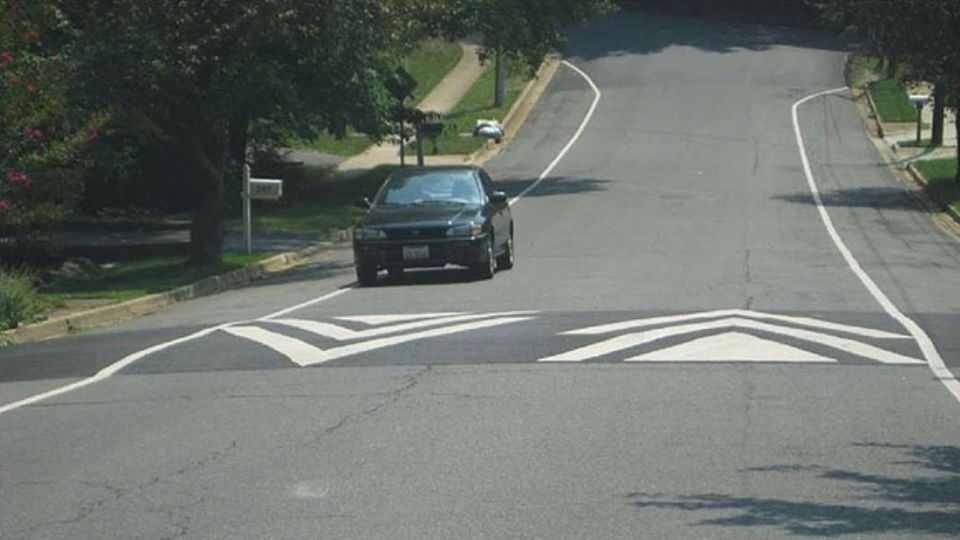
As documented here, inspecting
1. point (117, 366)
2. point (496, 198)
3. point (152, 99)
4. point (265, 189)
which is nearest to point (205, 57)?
point (152, 99)

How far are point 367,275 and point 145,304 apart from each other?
3185mm

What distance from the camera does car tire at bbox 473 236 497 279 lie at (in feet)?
80.6

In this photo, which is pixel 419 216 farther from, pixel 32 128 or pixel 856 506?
pixel 856 506

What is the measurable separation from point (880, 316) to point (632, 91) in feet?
152

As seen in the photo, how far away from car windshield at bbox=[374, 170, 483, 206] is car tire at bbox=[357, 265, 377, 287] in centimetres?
117

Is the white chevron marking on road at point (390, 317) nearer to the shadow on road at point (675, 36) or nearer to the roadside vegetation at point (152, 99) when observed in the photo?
the roadside vegetation at point (152, 99)

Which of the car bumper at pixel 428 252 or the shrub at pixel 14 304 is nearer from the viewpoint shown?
the shrub at pixel 14 304

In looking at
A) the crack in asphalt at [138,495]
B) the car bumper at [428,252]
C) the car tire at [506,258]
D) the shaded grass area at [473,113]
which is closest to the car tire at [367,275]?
the car bumper at [428,252]

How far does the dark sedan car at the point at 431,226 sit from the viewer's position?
24.2 m

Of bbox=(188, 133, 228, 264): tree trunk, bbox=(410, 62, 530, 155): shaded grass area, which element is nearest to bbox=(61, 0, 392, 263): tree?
bbox=(188, 133, 228, 264): tree trunk

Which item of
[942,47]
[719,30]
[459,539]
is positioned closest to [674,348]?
[459,539]

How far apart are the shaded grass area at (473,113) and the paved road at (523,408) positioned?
24.4 meters

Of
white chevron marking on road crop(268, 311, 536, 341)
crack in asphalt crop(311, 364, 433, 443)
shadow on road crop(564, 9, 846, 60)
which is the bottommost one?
white chevron marking on road crop(268, 311, 536, 341)

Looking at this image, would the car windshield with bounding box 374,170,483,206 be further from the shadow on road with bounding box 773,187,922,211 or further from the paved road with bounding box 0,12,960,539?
the shadow on road with bounding box 773,187,922,211
